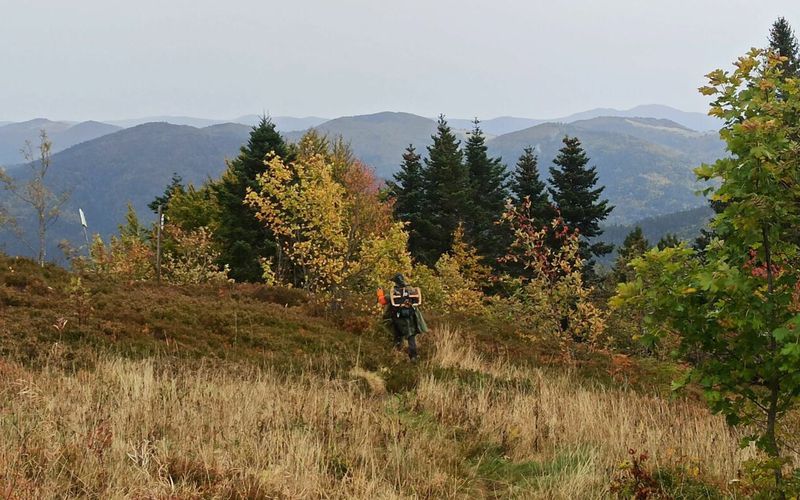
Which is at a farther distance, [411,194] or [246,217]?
[411,194]

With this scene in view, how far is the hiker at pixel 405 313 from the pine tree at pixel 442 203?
2762cm

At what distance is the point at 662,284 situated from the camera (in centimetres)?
353

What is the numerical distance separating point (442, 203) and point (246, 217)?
1593 cm

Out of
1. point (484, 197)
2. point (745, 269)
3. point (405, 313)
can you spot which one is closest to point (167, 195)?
point (484, 197)

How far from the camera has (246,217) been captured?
103ft

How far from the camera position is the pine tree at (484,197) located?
41250 millimetres

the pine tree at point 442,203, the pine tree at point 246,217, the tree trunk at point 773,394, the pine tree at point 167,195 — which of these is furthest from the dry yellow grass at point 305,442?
the pine tree at point 167,195

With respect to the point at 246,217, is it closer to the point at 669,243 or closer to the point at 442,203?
the point at 442,203

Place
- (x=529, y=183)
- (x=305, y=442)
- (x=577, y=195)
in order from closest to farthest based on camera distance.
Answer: (x=305, y=442)
(x=577, y=195)
(x=529, y=183)

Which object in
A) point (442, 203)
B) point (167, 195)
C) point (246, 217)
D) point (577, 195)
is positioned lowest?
point (246, 217)

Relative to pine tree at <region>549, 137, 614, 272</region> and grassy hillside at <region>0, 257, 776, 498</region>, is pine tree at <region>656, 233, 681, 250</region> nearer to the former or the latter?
grassy hillside at <region>0, 257, 776, 498</region>

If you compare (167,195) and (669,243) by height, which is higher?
(167,195)

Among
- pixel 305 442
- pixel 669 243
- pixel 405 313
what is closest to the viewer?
pixel 305 442

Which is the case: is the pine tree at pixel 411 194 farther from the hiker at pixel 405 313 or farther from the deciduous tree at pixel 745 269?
the deciduous tree at pixel 745 269
